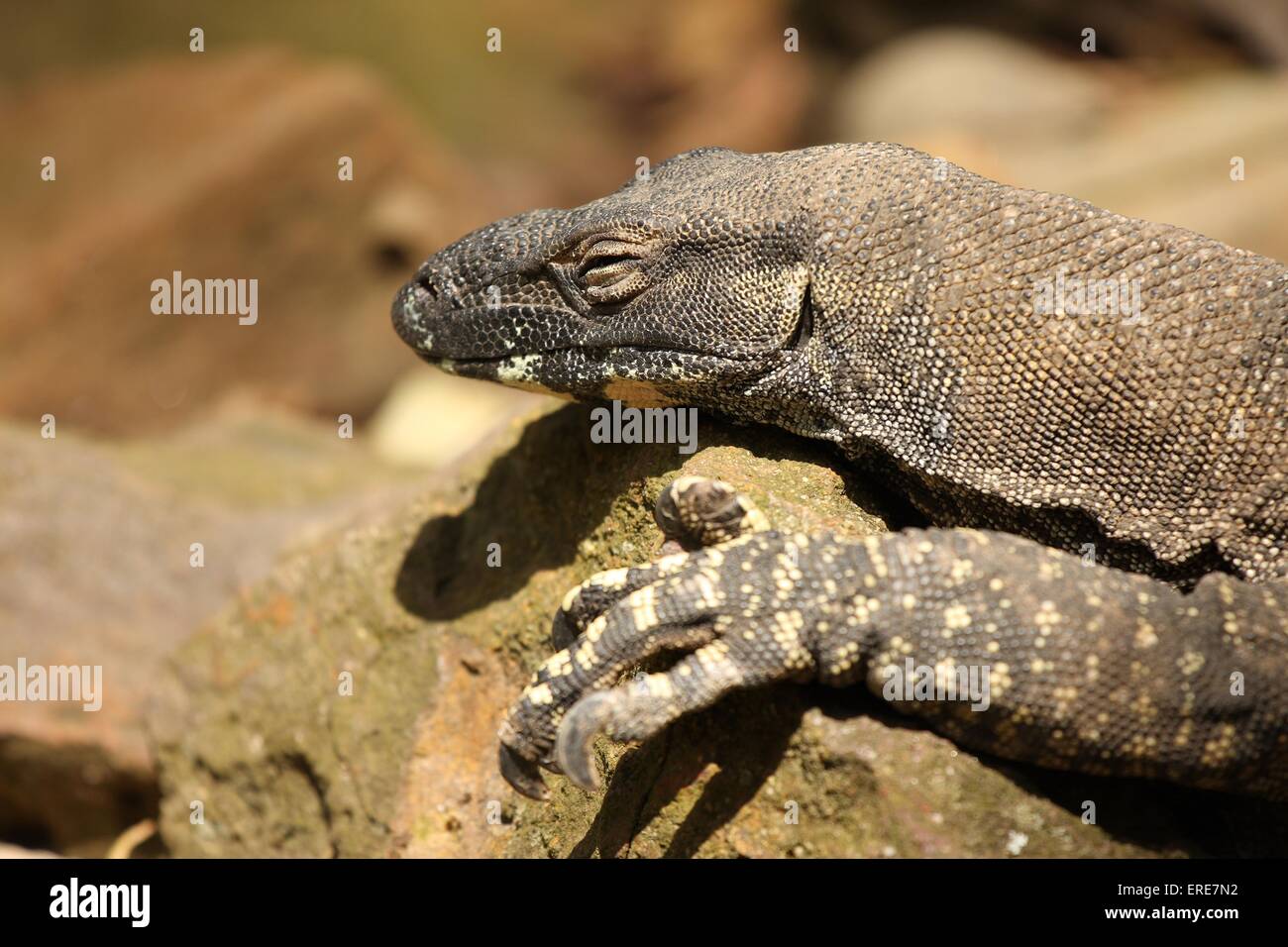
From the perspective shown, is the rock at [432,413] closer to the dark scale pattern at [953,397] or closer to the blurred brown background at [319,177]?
the blurred brown background at [319,177]

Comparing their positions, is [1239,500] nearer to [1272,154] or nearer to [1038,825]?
[1038,825]

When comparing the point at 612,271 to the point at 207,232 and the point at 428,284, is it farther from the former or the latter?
the point at 207,232

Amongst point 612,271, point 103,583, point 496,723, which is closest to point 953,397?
point 612,271

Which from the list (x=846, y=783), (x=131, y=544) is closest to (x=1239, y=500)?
(x=846, y=783)

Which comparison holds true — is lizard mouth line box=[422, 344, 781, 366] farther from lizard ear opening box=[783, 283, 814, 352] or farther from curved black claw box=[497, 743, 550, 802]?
curved black claw box=[497, 743, 550, 802]

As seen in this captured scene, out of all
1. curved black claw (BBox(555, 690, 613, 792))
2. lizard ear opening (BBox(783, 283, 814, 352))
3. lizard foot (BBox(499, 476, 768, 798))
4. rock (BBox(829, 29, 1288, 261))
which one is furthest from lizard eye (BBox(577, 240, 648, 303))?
rock (BBox(829, 29, 1288, 261))

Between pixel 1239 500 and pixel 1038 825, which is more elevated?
pixel 1239 500
